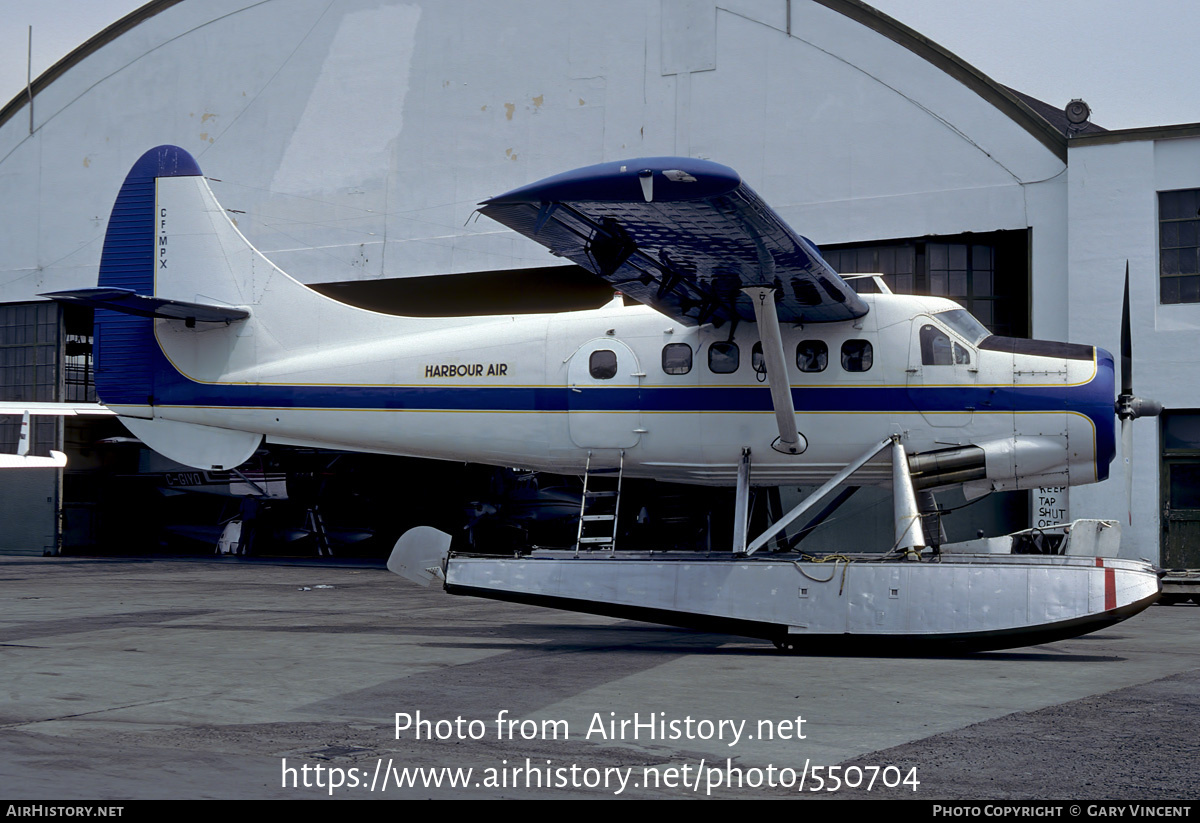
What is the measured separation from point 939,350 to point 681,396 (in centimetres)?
271

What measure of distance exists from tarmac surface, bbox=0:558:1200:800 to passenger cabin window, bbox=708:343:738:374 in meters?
2.86

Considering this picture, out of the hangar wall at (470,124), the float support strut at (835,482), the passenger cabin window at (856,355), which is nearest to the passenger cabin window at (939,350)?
the passenger cabin window at (856,355)

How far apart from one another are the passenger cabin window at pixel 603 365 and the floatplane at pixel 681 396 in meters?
0.03

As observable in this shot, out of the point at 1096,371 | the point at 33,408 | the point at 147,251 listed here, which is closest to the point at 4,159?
the point at 33,408

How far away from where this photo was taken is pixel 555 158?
2241 centimetres

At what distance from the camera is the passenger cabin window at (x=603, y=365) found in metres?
12.0

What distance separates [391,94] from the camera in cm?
2408

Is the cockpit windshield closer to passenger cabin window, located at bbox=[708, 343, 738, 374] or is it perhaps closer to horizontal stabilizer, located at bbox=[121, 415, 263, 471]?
passenger cabin window, located at bbox=[708, 343, 738, 374]

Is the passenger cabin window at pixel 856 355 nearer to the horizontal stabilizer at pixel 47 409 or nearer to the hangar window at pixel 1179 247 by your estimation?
the hangar window at pixel 1179 247

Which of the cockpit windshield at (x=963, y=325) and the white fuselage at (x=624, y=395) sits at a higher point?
the cockpit windshield at (x=963, y=325)

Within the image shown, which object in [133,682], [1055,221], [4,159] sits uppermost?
[4,159]

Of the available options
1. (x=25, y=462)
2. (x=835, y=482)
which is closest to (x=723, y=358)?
(x=835, y=482)
